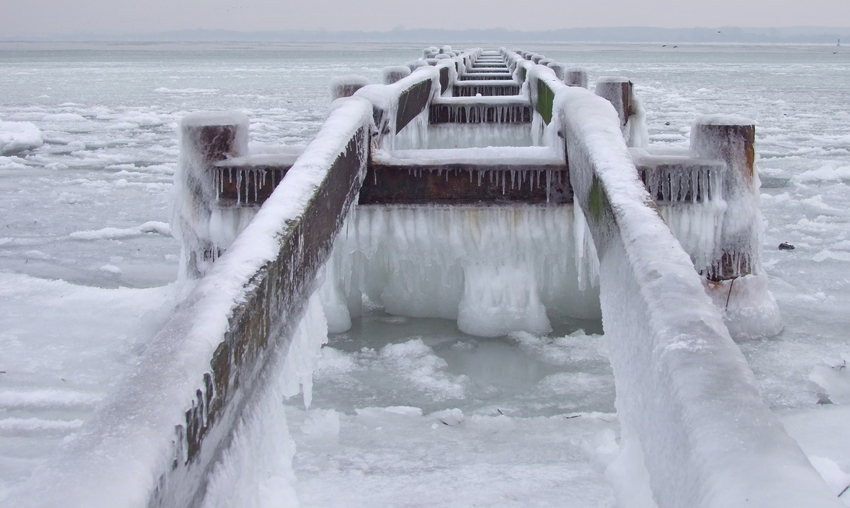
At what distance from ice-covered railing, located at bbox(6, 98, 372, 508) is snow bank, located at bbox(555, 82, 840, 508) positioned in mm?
935

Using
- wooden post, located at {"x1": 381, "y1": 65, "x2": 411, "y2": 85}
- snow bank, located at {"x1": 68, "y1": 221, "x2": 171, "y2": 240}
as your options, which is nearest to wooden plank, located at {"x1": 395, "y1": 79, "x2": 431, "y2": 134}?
wooden post, located at {"x1": 381, "y1": 65, "x2": 411, "y2": 85}

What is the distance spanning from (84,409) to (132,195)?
520 centimetres

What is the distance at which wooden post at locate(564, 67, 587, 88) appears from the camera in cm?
696

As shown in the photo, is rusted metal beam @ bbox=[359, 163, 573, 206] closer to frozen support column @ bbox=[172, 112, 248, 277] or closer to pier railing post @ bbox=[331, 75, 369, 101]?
frozen support column @ bbox=[172, 112, 248, 277]

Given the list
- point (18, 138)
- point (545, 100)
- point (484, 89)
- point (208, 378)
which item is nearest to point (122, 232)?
point (545, 100)

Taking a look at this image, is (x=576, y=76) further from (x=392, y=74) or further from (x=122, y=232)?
(x=122, y=232)

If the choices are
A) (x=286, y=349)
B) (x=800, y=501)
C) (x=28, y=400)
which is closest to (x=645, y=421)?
(x=800, y=501)

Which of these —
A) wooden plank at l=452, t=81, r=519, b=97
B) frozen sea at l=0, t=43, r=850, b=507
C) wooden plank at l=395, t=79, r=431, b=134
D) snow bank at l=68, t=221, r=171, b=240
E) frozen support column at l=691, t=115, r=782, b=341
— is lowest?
frozen sea at l=0, t=43, r=850, b=507

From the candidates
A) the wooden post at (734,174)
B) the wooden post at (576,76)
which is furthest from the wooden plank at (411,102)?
the wooden post at (734,174)

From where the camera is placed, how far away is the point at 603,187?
8.88 feet

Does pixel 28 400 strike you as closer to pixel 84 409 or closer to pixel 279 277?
pixel 84 409

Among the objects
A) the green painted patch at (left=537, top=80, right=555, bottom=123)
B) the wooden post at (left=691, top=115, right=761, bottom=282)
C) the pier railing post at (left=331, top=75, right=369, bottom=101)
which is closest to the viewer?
the wooden post at (left=691, top=115, right=761, bottom=282)

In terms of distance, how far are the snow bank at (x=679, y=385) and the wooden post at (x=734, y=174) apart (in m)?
1.29

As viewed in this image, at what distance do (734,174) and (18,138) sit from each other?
10862 millimetres
